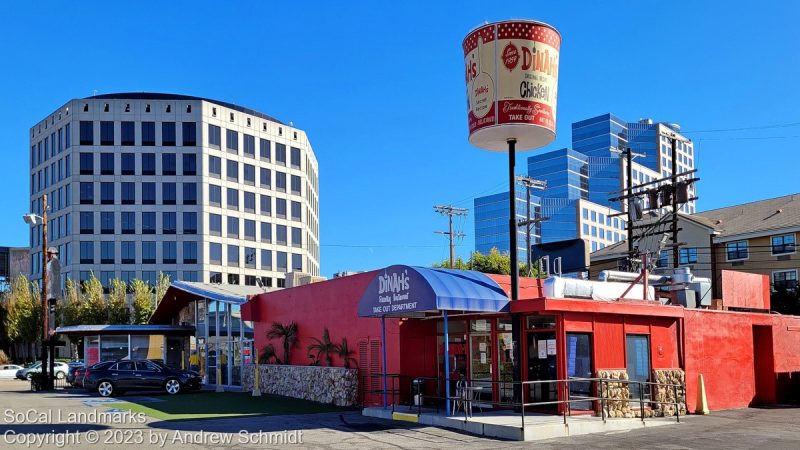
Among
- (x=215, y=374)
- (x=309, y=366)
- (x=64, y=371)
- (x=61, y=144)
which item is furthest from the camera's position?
(x=61, y=144)

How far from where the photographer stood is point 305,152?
102438 millimetres

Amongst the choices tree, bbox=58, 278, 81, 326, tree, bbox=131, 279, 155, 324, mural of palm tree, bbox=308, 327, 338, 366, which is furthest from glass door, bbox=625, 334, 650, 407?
tree, bbox=58, 278, 81, 326

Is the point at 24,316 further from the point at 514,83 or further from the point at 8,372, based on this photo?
the point at 514,83

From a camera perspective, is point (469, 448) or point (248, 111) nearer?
point (469, 448)

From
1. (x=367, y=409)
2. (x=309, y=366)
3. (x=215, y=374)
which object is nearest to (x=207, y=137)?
(x=215, y=374)

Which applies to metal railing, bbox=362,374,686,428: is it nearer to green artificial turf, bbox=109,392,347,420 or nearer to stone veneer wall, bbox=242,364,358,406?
stone veneer wall, bbox=242,364,358,406

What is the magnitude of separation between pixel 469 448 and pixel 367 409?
6934mm

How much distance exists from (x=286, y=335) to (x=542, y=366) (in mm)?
12196

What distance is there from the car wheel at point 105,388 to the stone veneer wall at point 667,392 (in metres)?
20.0

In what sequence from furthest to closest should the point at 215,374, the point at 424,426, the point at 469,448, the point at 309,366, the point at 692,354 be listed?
the point at 215,374
the point at 309,366
the point at 692,354
the point at 424,426
the point at 469,448

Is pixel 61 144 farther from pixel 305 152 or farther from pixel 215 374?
pixel 215 374

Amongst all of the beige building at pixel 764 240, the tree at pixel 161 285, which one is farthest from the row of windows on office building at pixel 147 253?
the beige building at pixel 764 240

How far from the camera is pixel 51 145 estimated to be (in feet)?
306

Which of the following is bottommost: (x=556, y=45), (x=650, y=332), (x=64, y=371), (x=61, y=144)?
(x=64, y=371)
